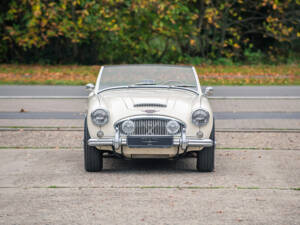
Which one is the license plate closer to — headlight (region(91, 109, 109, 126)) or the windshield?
headlight (region(91, 109, 109, 126))

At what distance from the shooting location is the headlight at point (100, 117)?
7.38 meters

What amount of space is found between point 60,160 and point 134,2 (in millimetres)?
15704

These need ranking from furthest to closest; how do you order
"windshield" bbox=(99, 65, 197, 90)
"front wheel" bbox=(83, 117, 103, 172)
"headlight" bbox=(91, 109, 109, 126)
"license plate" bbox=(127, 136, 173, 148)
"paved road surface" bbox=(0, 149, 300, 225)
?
"windshield" bbox=(99, 65, 197, 90)
"front wheel" bbox=(83, 117, 103, 172)
"headlight" bbox=(91, 109, 109, 126)
"license plate" bbox=(127, 136, 173, 148)
"paved road surface" bbox=(0, 149, 300, 225)

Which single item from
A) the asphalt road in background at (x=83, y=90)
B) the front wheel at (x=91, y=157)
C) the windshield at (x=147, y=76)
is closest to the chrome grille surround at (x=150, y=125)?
the front wheel at (x=91, y=157)

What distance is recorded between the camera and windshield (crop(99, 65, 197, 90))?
8562mm

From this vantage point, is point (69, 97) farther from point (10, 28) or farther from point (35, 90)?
point (10, 28)

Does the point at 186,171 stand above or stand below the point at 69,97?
above

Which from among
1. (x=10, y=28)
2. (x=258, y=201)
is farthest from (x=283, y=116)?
(x=10, y=28)

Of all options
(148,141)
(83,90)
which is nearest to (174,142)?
(148,141)

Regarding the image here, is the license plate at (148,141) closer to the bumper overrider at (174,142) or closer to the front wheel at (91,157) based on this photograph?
the bumper overrider at (174,142)

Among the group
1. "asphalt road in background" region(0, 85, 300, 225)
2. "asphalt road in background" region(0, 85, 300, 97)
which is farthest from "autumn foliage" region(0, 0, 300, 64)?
"asphalt road in background" region(0, 85, 300, 225)

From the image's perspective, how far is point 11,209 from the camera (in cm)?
571

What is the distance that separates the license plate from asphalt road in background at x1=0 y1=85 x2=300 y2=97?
8560 millimetres

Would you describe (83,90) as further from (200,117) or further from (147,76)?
(200,117)
